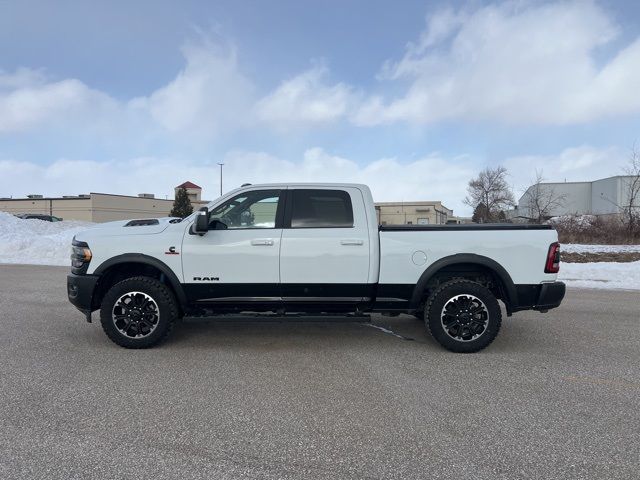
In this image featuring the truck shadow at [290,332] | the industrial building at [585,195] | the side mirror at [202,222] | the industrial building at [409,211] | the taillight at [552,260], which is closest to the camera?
the side mirror at [202,222]

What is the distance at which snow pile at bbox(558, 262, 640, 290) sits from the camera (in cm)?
1112

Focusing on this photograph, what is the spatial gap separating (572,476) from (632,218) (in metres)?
23.2

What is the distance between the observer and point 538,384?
432 cm

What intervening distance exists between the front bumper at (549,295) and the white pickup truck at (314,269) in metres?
0.01

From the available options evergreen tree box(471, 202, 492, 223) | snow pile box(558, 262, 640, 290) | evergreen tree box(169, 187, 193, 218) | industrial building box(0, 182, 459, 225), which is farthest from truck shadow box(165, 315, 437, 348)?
evergreen tree box(471, 202, 492, 223)

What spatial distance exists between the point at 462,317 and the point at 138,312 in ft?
12.6

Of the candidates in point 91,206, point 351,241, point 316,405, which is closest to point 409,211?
point 91,206

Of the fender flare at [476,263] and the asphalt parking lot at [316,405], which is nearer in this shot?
the asphalt parking lot at [316,405]

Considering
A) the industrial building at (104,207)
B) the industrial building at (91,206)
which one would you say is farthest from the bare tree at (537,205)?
the industrial building at (91,206)

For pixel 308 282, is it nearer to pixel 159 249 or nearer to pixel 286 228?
pixel 286 228

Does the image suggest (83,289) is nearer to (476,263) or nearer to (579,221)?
(476,263)

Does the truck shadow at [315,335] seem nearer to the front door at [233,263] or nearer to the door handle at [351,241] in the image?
the front door at [233,263]

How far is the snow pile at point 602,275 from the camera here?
11.1m

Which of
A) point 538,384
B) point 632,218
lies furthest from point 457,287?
point 632,218
